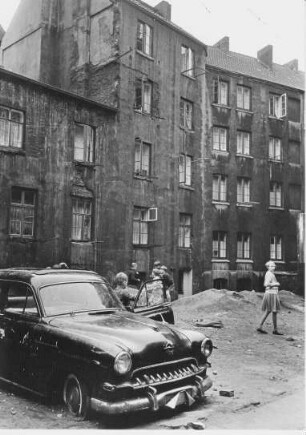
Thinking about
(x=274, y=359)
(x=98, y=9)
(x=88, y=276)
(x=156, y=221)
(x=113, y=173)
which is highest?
(x=98, y=9)

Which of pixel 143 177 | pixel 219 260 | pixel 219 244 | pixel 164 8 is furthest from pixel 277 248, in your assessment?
pixel 164 8

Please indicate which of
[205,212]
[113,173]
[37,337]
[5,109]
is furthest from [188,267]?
[37,337]

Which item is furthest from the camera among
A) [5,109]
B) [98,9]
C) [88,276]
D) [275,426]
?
[98,9]

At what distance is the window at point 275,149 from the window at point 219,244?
22.1 ft

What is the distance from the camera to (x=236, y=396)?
22.6ft

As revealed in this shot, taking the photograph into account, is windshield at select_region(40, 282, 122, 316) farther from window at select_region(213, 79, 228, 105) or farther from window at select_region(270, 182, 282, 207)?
window at select_region(270, 182, 282, 207)

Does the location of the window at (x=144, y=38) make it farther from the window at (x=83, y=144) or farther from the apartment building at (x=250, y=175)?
the window at (x=83, y=144)

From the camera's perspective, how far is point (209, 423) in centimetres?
552

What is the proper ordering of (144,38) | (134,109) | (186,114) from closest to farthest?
(134,109), (144,38), (186,114)

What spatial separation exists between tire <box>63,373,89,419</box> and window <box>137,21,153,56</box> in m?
19.7

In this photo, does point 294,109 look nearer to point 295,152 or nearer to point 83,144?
point 295,152

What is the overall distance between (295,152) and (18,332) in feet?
91.2

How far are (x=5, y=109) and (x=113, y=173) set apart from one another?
536cm

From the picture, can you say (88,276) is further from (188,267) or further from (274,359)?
(188,267)
